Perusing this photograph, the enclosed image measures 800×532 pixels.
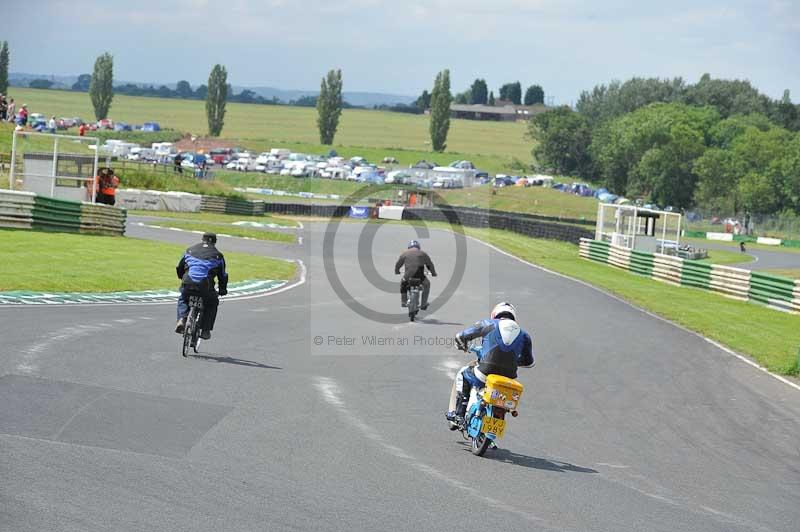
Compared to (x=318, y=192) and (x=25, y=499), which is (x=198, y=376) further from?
(x=318, y=192)

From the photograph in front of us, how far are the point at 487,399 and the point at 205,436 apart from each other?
2855 mm

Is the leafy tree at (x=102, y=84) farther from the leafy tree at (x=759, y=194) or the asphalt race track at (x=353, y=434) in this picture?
the asphalt race track at (x=353, y=434)

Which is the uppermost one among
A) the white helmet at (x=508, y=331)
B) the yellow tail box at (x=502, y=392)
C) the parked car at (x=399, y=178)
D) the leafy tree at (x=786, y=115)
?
the leafy tree at (x=786, y=115)

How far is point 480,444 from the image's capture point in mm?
11781

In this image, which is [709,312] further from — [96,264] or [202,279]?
[202,279]

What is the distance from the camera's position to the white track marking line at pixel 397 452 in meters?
9.53

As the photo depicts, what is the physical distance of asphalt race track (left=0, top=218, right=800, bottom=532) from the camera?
348 inches

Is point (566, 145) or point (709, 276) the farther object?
point (566, 145)

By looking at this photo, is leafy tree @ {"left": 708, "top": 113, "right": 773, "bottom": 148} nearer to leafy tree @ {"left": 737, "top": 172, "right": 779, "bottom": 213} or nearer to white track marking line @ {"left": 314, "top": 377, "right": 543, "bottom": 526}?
leafy tree @ {"left": 737, "top": 172, "right": 779, "bottom": 213}

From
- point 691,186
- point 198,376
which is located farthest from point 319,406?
point 691,186

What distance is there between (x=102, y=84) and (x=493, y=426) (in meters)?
148

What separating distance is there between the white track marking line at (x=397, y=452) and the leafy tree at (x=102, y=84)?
141 m

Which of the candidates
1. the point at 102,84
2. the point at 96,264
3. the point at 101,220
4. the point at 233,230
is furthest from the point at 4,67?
the point at 96,264

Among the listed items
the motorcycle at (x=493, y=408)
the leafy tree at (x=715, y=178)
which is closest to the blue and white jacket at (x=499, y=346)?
the motorcycle at (x=493, y=408)
